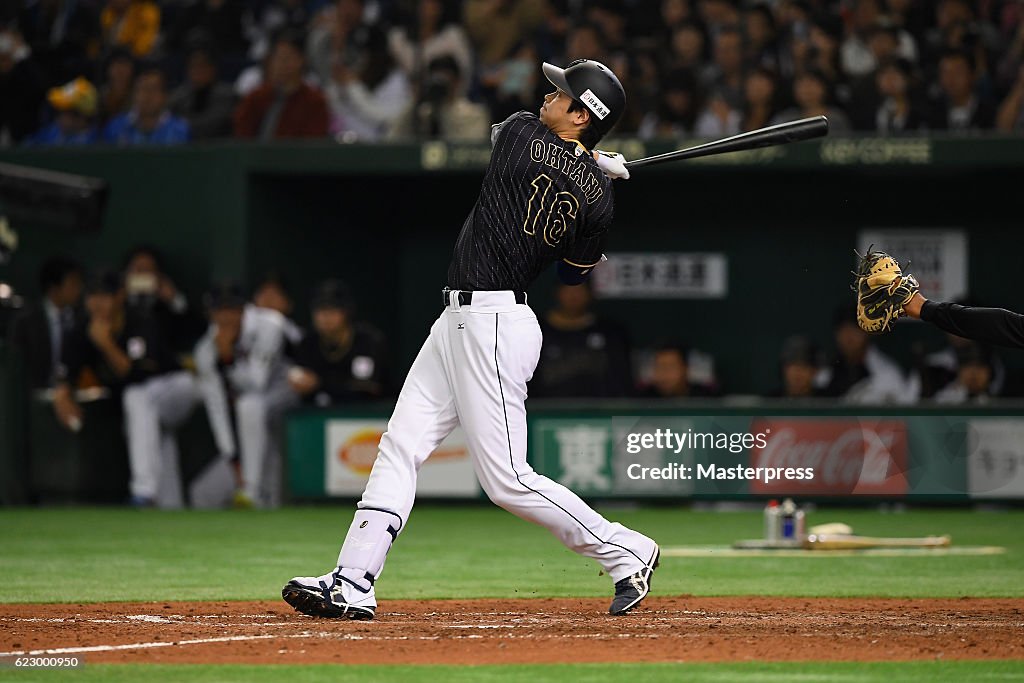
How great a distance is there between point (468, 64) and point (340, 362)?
2.88 m

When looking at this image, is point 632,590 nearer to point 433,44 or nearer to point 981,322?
point 981,322

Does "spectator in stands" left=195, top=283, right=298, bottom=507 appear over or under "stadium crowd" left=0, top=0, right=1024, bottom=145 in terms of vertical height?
under

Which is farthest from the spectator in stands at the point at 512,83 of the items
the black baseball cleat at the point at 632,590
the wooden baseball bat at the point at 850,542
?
the black baseball cleat at the point at 632,590

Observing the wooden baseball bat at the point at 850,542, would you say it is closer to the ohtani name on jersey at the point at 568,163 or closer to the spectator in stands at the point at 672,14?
the ohtani name on jersey at the point at 568,163

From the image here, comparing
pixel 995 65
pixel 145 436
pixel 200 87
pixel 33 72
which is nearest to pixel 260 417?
pixel 145 436

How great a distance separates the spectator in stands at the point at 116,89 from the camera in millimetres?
14688

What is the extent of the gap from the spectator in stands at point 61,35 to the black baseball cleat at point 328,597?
1002 centimetres

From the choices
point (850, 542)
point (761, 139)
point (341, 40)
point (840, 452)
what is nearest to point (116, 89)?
point (341, 40)

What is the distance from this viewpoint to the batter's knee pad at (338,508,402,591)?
5.94 metres

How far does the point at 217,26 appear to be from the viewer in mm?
15336

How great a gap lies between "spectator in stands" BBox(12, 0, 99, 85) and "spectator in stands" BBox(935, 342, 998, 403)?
7.80m

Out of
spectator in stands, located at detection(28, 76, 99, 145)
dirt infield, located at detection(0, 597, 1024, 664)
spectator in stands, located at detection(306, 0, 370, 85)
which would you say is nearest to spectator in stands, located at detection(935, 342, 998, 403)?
spectator in stands, located at detection(306, 0, 370, 85)

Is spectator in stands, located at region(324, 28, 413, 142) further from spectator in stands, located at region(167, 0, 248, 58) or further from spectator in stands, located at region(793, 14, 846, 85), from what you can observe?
spectator in stands, located at region(793, 14, 846, 85)

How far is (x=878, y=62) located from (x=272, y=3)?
565cm
